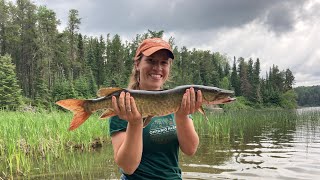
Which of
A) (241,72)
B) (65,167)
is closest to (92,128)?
(65,167)

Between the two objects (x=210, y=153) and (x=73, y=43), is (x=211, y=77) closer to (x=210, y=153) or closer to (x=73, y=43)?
(x=73, y=43)

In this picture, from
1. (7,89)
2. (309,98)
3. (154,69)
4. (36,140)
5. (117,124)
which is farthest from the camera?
(309,98)

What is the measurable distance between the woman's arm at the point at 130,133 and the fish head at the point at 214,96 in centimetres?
59

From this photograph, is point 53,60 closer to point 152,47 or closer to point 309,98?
point 152,47

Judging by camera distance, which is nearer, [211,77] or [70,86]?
[70,86]

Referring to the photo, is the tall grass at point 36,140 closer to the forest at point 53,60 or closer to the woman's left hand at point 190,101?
the woman's left hand at point 190,101

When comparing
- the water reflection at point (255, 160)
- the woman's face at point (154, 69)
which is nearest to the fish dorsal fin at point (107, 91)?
the woman's face at point (154, 69)

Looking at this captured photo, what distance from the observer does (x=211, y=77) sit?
313 ft

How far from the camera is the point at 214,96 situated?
288 centimetres

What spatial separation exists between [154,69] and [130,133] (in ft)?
2.29

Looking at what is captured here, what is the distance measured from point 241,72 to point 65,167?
10189 cm

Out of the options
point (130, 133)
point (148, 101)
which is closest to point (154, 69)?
point (148, 101)

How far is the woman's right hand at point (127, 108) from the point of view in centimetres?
264

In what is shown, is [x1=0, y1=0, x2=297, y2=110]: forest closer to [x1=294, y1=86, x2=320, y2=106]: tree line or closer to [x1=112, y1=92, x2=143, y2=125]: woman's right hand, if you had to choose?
[x1=112, y1=92, x2=143, y2=125]: woman's right hand
